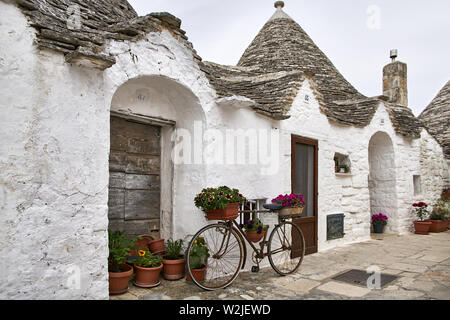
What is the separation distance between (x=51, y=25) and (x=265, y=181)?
12.3 ft

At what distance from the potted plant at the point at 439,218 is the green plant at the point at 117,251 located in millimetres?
8932

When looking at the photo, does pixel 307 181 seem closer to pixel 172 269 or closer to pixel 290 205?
pixel 290 205

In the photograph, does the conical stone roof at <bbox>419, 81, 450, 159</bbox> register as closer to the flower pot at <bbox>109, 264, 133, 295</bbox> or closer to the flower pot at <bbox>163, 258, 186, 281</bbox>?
the flower pot at <bbox>163, 258, 186, 281</bbox>

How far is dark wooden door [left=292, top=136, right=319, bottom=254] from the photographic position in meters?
6.19

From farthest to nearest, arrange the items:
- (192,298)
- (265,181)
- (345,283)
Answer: (265,181), (345,283), (192,298)

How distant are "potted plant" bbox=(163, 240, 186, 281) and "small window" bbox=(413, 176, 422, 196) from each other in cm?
826

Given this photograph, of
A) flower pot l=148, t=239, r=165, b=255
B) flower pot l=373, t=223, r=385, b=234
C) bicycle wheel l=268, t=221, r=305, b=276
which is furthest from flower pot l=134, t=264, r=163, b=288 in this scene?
flower pot l=373, t=223, r=385, b=234

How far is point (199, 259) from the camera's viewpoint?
4316mm

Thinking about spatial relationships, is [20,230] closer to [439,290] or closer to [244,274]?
[244,274]

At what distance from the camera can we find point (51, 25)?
3.07m

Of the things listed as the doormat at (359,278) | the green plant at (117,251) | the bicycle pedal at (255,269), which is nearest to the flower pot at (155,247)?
the green plant at (117,251)

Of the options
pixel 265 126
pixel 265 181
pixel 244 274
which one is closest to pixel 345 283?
pixel 244 274

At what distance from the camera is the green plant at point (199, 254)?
4.24 m

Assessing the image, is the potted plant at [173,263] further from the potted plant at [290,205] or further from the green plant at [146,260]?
the potted plant at [290,205]
